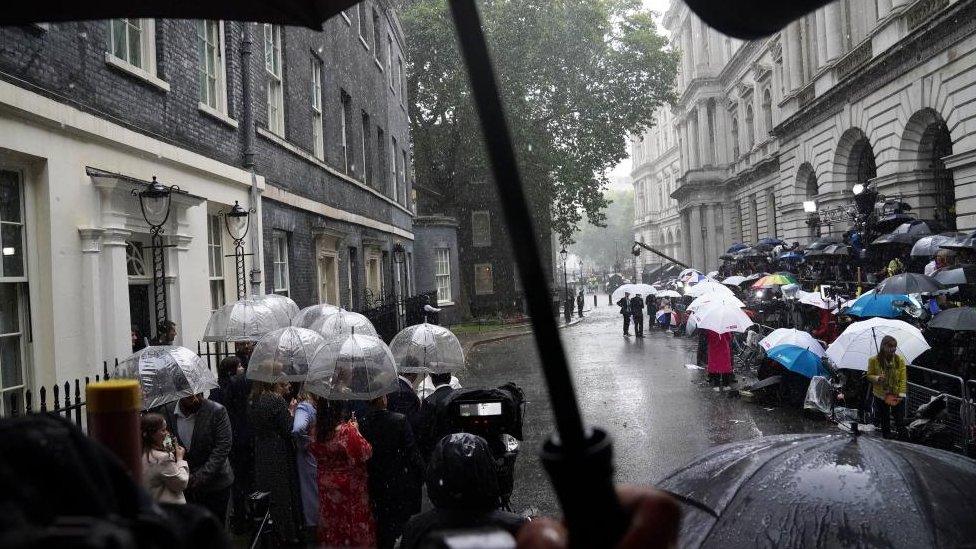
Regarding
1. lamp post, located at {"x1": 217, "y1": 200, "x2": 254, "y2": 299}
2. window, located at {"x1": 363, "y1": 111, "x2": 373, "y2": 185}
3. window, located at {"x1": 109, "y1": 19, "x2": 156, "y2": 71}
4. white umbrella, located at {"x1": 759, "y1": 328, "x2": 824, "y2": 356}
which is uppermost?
window, located at {"x1": 363, "y1": 111, "x2": 373, "y2": 185}

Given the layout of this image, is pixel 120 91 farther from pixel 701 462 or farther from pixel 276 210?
pixel 701 462

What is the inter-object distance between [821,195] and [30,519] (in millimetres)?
31297

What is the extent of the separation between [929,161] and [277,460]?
886 inches

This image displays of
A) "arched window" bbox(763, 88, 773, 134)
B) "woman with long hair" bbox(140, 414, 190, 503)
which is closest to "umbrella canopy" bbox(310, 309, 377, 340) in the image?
"woman with long hair" bbox(140, 414, 190, 503)

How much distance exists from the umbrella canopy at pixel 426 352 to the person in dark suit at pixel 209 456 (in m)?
2.03

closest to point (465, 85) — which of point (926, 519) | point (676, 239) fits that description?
point (926, 519)

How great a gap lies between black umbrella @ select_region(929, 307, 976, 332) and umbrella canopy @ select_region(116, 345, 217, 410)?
842 cm

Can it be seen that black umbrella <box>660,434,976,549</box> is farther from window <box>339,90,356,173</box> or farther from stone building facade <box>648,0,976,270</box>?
window <box>339,90,356,173</box>

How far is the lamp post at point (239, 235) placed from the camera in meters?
11.4

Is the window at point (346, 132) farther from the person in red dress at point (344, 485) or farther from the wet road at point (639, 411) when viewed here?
the person in red dress at point (344, 485)

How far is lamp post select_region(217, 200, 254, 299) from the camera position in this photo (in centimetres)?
1136

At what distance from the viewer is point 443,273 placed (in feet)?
111

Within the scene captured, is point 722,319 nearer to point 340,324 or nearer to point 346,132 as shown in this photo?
point 340,324

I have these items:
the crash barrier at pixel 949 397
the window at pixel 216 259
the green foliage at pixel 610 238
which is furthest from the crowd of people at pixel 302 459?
the green foliage at pixel 610 238
